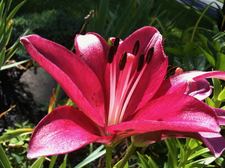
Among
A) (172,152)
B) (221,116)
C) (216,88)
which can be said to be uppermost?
(221,116)

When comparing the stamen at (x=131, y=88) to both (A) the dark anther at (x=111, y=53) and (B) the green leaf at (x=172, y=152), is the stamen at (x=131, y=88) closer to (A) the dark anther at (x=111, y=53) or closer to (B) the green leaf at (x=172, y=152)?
(A) the dark anther at (x=111, y=53)

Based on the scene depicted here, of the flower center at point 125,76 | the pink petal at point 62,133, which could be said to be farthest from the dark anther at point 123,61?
the pink petal at point 62,133

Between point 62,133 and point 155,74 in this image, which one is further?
point 155,74

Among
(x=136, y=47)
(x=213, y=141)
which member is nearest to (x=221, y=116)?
(x=213, y=141)

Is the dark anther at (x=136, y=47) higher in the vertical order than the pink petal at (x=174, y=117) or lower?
higher

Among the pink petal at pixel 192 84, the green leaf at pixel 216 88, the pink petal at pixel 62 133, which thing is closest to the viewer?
the pink petal at pixel 62 133

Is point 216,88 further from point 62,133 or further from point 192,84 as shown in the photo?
point 62,133

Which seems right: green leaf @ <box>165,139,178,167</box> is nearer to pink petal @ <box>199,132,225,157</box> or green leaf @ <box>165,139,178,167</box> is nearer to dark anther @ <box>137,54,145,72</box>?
dark anther @ <box>137,54,145,72</box>
